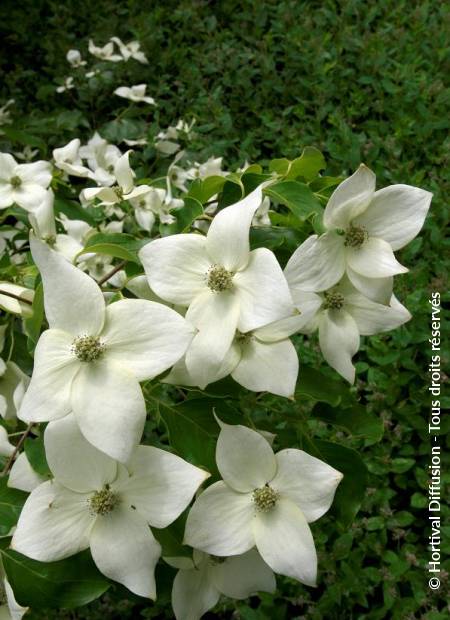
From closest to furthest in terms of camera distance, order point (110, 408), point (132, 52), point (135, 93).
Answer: point (110, 408)
point (135, 93)
point (132, 52)

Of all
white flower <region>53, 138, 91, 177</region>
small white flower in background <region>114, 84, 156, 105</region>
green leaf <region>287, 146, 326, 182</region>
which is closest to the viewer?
green leaf <region>287, 146, 326, 182</region>

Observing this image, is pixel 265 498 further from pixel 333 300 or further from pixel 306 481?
pixel 333 300

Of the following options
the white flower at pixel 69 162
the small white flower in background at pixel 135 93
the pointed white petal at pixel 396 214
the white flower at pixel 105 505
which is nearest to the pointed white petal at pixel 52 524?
the white flower at pixel 105 505

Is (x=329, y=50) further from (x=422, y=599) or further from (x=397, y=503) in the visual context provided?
(x=422, y=599)

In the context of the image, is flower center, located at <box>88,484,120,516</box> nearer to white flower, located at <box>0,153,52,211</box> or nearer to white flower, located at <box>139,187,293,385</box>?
white flower, located at <box>139,187,293,385</box>

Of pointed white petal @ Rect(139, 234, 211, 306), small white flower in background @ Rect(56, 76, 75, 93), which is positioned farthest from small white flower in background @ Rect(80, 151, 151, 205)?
small white flower in background @ Rect(56, 76, 75, 93)

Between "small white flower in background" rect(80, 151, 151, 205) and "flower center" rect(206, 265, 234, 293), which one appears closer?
"flower center" rect(206, 265, 234, 293)

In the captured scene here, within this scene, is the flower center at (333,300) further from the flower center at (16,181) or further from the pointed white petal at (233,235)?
the flower center at (16,181)

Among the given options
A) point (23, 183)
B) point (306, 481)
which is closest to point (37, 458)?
point (306, 481)
